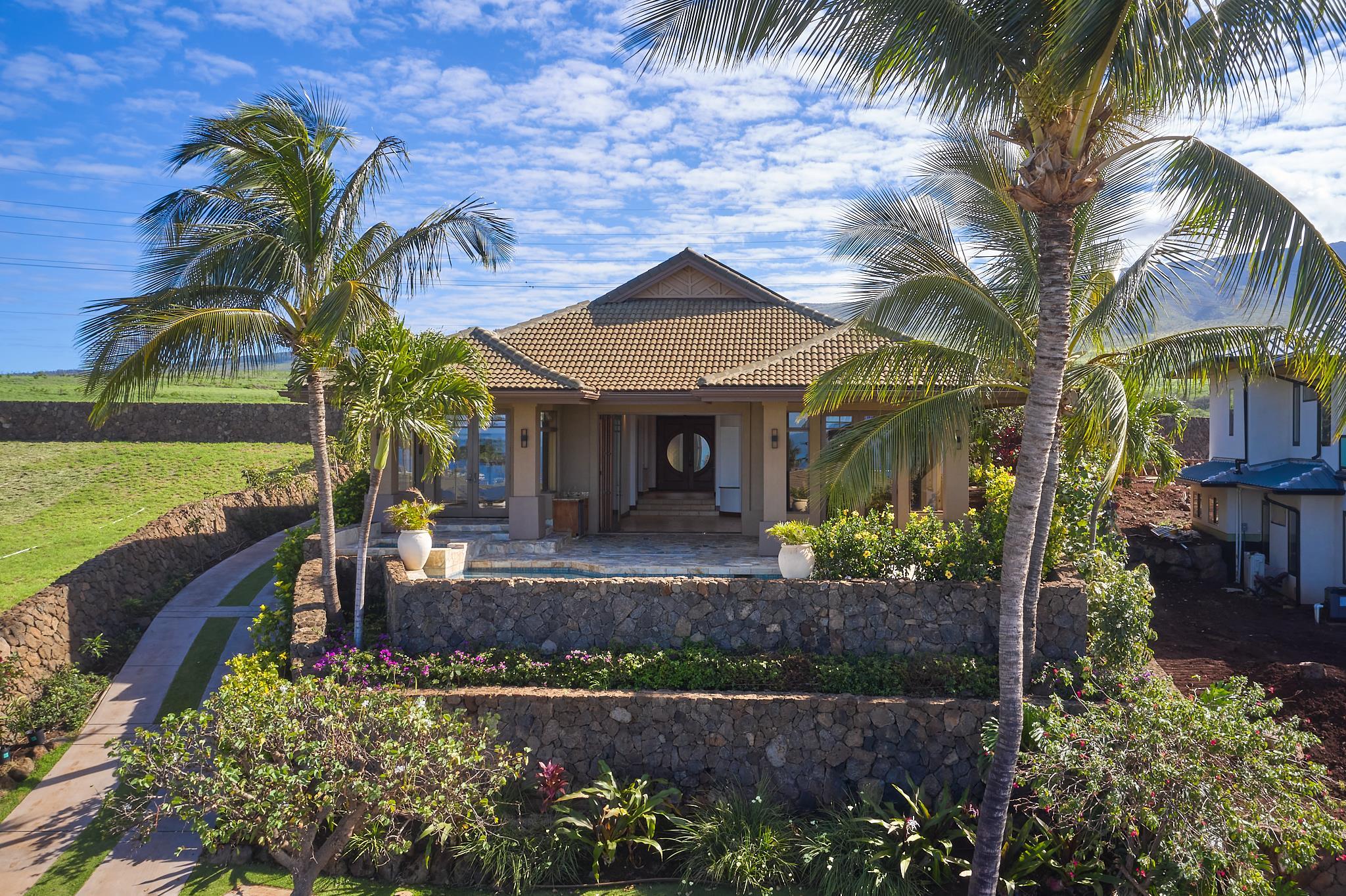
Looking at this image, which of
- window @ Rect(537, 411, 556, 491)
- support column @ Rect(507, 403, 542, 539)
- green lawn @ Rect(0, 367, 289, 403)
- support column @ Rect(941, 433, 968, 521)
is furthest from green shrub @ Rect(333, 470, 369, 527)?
green lawn @ Rect(0, 367, 289, 403)

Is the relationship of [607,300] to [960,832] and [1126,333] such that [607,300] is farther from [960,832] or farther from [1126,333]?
[960,832]

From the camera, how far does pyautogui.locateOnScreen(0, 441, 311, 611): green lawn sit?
17.2 meters

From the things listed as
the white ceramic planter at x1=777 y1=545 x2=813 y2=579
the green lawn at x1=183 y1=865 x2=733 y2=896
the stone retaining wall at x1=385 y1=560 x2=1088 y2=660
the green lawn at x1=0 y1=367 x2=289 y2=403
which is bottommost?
the green lawn at x1=183 y1=865 x2=733 y2=896

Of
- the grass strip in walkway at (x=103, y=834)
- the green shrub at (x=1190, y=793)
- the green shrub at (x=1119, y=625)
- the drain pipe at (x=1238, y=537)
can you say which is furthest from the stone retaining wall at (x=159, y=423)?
the drain pipe at (x=1238, y=537)

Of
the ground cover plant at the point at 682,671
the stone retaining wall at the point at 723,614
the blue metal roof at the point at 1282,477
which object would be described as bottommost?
the ground cover plant at the point at 682,671

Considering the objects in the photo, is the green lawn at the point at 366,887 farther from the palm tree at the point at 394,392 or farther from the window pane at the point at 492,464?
the window pane at the point at 492,464

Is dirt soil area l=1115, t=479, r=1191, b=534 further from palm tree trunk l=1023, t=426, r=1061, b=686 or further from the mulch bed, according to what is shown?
palm tree trunk l=1023, t=426, r=1061, b=686

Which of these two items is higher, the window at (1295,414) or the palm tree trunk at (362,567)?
the window at (1295,414)

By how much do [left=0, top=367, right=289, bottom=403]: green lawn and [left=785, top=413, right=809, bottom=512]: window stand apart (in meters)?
23.1

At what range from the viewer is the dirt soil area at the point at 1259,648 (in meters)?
10.6

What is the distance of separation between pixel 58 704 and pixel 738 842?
9.49m

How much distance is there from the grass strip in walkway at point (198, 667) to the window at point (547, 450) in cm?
596

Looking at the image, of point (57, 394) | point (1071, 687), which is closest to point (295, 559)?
point (1071, 687)

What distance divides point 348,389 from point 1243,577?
18.5 meters
